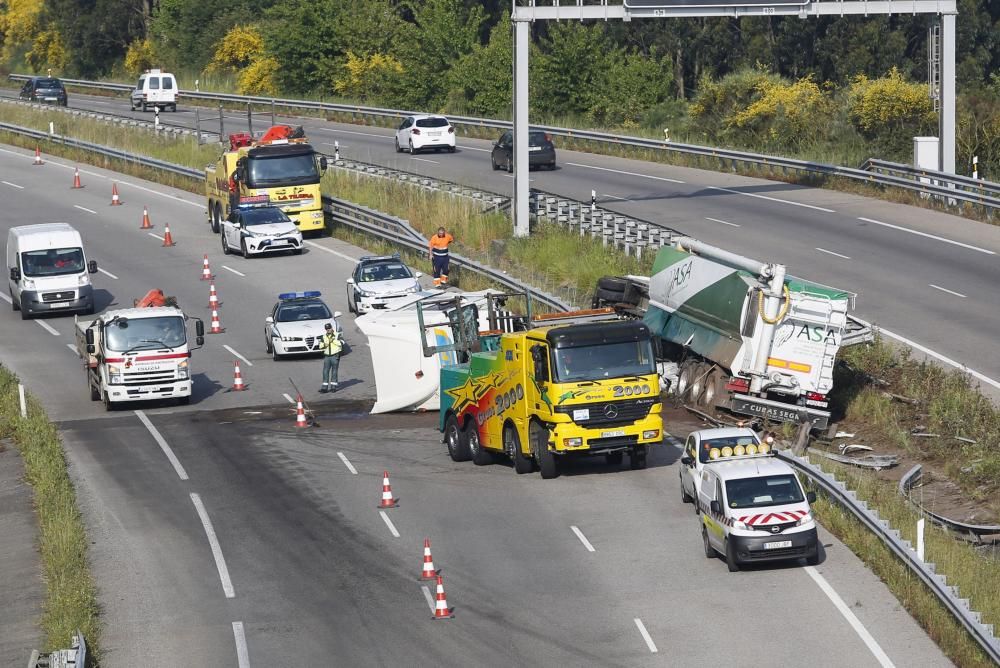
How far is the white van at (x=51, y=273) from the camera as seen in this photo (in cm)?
4159

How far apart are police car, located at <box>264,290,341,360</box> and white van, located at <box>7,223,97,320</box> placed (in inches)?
301

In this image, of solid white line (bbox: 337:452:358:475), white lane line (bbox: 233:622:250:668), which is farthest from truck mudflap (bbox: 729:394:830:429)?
white lane line (bbox: 233:622:250:668)

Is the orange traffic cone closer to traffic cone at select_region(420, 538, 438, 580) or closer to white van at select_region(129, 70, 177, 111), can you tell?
traffic cone at select_region(420, 538, 438, 580)

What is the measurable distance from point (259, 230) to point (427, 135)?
18.6m

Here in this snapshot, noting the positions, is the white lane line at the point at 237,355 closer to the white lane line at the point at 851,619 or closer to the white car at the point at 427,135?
the white lane line at the point at 851,619

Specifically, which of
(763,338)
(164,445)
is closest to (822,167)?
(763,338)

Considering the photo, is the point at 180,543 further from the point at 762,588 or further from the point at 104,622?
the point at 762,588

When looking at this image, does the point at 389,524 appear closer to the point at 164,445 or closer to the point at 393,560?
the point at 393,560

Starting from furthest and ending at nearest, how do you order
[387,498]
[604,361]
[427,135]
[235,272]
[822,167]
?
1. [427,135]
2. [822,167]
3. [235,272]
4. [604,361]
5. [387,498]

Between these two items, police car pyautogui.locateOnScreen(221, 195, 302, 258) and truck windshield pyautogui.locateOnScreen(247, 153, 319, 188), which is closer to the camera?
police car pyautogui.locateOnScreen(221, 195, 302, 258)

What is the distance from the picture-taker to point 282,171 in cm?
4922

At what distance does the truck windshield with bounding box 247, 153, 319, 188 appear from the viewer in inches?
1925

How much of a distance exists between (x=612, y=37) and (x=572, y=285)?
5793 centimetres

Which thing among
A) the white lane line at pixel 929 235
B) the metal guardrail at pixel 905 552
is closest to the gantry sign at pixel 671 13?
the white lane line at pixel 929 235
